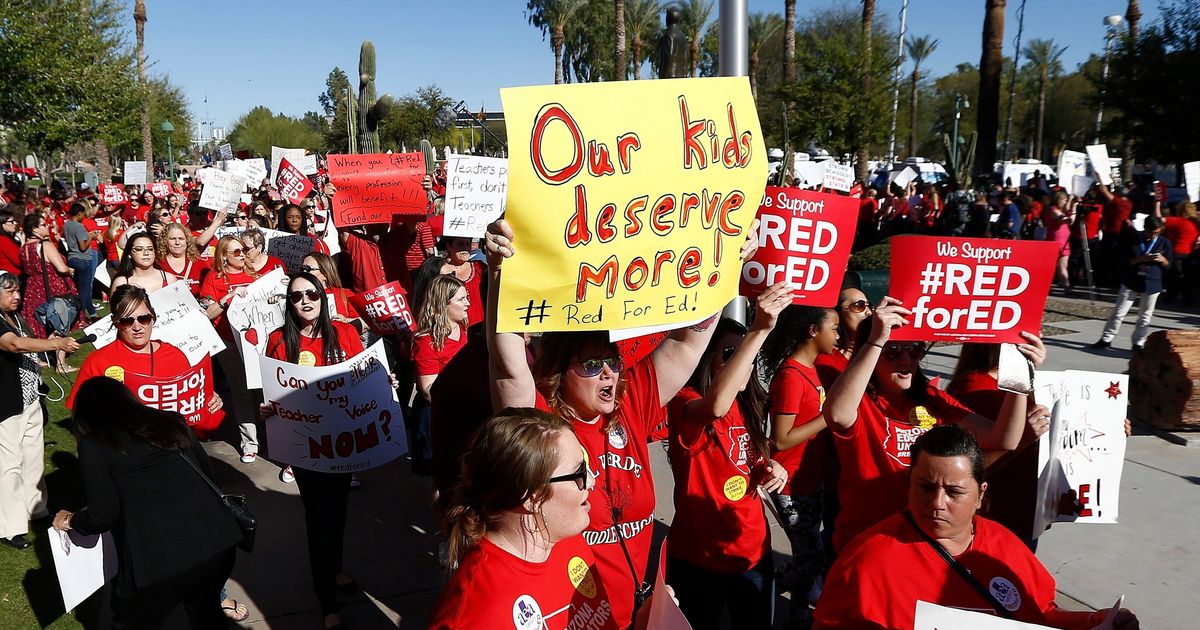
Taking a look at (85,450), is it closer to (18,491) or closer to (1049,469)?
(18,491)

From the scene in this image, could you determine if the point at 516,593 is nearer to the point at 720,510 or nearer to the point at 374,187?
the point at 720,510

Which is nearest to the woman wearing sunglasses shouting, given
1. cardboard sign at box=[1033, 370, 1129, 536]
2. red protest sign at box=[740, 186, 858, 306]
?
cardboard sign at box=[1033, 370, 1129, 536]

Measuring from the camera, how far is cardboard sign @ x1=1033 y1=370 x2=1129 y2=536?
11.7 feet

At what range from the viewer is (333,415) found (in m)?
4.75

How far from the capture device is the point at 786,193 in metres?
3.54

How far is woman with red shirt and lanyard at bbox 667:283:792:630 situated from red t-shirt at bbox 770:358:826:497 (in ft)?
1.05

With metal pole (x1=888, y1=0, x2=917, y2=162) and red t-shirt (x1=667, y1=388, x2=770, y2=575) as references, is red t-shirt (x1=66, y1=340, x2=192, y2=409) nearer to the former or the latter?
red t-shirt (x1=667, y1=388, x2=770, y2=575)

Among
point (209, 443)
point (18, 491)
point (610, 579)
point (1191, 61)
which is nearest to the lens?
point (610, 579)

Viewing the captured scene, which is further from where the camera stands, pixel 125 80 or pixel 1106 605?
pixel 125 80

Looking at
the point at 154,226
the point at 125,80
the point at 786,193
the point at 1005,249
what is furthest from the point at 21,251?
the point at 125,80

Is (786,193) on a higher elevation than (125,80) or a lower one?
lower

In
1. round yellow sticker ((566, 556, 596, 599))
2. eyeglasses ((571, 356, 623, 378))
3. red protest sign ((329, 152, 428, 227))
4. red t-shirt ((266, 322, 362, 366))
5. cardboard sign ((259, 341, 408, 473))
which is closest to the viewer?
round yellow sticker ((566, 556, 596, 599))

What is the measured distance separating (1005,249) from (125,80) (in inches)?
1301

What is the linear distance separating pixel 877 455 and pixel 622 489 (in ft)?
3.94
